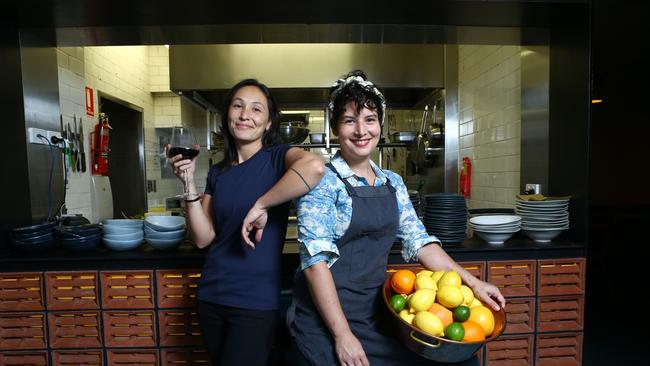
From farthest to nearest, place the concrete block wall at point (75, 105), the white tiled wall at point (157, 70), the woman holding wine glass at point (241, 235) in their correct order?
the white tiled wall at point (157, 70)
the concrete block wall at point (75, 105)
the woman holding wine glass at point (241, 235)

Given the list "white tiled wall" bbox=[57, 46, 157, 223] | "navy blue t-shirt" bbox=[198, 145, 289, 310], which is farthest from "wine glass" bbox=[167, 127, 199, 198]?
"white tiled wall" bbox=[57, 46, 157, 223]

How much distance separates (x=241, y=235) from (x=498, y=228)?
1484 millimetres

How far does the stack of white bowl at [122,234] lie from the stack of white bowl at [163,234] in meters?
0.05

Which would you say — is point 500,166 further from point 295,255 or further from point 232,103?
point 232,103

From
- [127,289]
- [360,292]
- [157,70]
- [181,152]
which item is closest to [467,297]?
[360,292]

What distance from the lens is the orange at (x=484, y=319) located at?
3.53ft

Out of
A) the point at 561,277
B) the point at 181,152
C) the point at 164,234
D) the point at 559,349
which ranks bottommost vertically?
the point at 559,349

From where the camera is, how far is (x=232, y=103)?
1.45 metres

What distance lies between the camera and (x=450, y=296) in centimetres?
108

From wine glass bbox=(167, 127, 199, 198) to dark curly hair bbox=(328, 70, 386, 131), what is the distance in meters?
0.55

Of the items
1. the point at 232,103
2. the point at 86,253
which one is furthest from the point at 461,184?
the point at 86,253

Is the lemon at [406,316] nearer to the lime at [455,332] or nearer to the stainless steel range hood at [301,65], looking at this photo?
the lime at [455,332]

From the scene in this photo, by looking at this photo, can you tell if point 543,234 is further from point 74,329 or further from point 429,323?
point 74,329

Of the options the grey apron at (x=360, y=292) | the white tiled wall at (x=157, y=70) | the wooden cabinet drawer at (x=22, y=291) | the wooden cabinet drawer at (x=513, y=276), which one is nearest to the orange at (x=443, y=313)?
the grey apron at (x=360, y=292)
